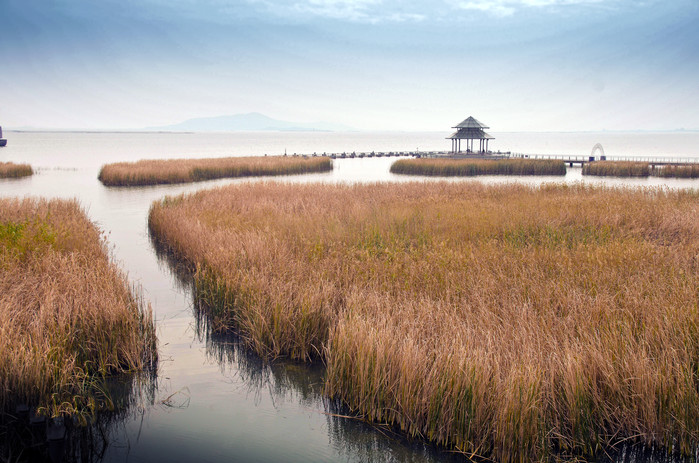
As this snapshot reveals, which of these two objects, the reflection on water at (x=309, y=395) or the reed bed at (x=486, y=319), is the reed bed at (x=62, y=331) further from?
the reed bed at (x=486, y=319)

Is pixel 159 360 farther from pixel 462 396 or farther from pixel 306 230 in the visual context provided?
pixel 306 230

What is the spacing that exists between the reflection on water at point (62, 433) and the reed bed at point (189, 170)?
33.8 m

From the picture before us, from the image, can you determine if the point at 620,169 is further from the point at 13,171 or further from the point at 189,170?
the point at 13,171

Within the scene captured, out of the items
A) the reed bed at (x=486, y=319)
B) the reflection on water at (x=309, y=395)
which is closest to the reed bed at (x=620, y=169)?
the reed bed at (x=486, y=319)

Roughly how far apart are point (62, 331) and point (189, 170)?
3547 cm

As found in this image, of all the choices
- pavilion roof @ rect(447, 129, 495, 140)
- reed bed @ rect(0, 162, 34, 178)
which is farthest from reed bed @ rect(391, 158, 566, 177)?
reed bed @ rect(0, 162, 34, 178)

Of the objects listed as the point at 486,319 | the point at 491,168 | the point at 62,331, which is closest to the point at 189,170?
the point at 491,168

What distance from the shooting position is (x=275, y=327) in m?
8.53

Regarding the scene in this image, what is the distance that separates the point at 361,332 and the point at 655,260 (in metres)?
7.08

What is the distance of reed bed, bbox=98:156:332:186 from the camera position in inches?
1489

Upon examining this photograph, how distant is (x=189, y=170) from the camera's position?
40875 mm

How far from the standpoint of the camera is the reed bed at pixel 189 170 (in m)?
37.8

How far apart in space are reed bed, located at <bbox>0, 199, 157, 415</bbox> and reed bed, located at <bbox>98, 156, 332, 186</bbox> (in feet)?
93.3

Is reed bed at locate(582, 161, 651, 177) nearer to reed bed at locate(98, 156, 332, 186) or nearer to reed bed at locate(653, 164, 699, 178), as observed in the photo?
reed bed at locate(653, 164, 699, 178)
